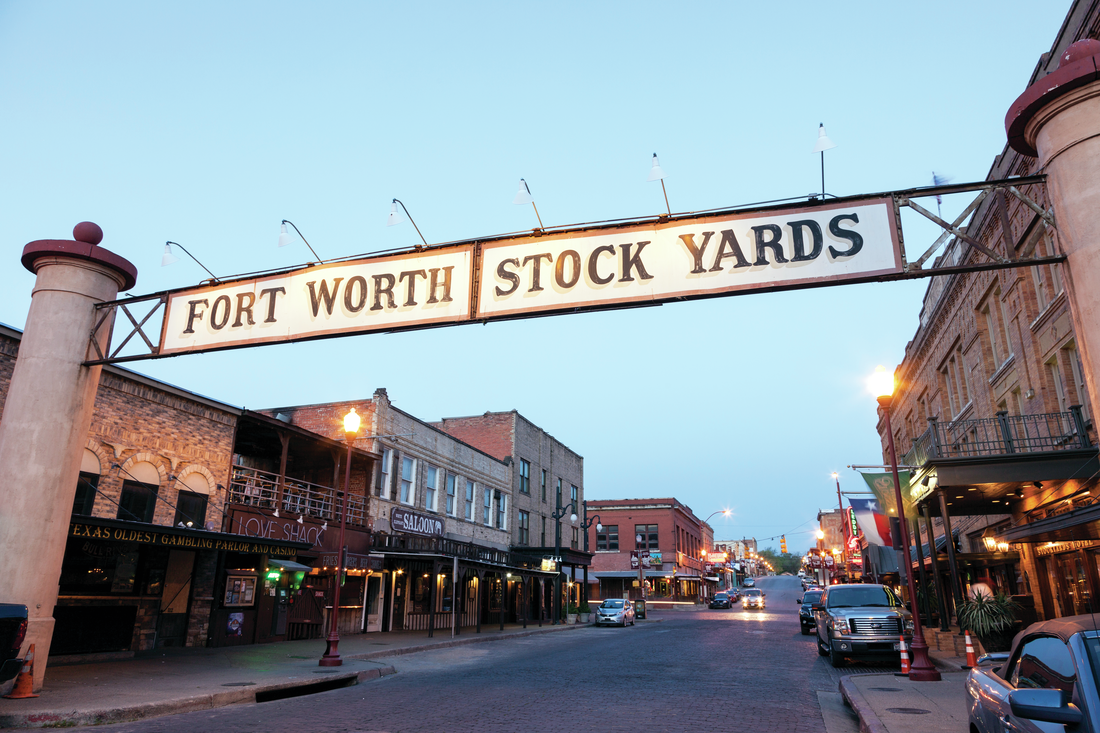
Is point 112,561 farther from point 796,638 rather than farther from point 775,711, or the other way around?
point 796,638

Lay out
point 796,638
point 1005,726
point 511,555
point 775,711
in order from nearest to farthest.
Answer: point 1005,726
point 775,711
point 796,638
point 511,555

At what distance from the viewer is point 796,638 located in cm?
2566

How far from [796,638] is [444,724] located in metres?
20.1

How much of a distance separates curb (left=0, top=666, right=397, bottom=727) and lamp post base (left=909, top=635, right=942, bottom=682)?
10.2 m

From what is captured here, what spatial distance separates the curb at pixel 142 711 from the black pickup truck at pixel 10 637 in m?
0.55

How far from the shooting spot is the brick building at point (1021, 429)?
48.0 ft

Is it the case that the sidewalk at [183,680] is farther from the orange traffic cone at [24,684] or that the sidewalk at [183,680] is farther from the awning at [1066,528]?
the awning at [1066,528]

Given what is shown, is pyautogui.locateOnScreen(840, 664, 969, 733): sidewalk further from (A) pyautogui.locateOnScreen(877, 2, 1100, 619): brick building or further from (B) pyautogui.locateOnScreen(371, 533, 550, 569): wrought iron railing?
(B) pyautogui.locateOnScreen(371, 533, 550, 569): wrought iron railing

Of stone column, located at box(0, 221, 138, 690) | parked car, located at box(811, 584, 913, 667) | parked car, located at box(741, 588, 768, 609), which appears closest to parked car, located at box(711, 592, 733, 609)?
parked car, located at box(741, 588, 768, 609)

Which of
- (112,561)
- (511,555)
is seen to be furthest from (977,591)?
(511,555)

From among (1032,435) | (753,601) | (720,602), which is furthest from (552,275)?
(753,601)

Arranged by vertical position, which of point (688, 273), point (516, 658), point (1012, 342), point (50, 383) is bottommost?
point (516, 658)

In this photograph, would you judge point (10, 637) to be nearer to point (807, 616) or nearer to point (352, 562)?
point (352, 562)

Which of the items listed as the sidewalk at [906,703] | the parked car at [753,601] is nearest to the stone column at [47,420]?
the sidewalk at [906,703]
